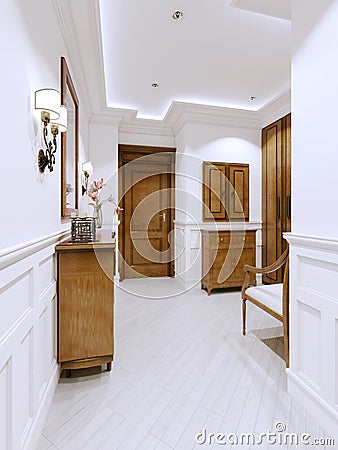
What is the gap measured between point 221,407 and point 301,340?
60cm

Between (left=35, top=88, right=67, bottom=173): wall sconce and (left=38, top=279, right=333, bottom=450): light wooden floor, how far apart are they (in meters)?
1.37

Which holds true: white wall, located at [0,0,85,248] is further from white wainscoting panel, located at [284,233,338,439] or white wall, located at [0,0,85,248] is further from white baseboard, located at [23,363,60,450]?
white wainscoting panel, located at [284,233,338,439]

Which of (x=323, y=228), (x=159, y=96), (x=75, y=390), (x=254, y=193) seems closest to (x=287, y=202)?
(x=254, y=193)

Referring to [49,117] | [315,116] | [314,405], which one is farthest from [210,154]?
[314,405]

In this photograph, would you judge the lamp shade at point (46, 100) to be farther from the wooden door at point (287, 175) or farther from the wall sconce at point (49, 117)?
the wooden door at point (287, 175)

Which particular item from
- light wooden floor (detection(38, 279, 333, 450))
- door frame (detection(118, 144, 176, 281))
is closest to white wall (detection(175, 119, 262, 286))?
door frame (detection(118, 144, 176, 281))

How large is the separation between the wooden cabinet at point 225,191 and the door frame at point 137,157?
2.94 ft

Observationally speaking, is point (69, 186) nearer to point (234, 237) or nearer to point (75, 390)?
point (75, 390)

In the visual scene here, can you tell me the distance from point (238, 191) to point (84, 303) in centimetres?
320

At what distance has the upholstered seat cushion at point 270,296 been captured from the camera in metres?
2.01

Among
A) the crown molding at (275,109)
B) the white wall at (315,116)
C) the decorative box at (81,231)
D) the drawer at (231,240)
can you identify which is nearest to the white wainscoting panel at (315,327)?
the white wall at (315,116)

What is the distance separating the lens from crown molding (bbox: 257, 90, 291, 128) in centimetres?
367

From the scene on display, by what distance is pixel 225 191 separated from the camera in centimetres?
425

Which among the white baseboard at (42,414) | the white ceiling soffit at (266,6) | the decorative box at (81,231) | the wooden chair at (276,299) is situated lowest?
the white baseboard at (42,414)
